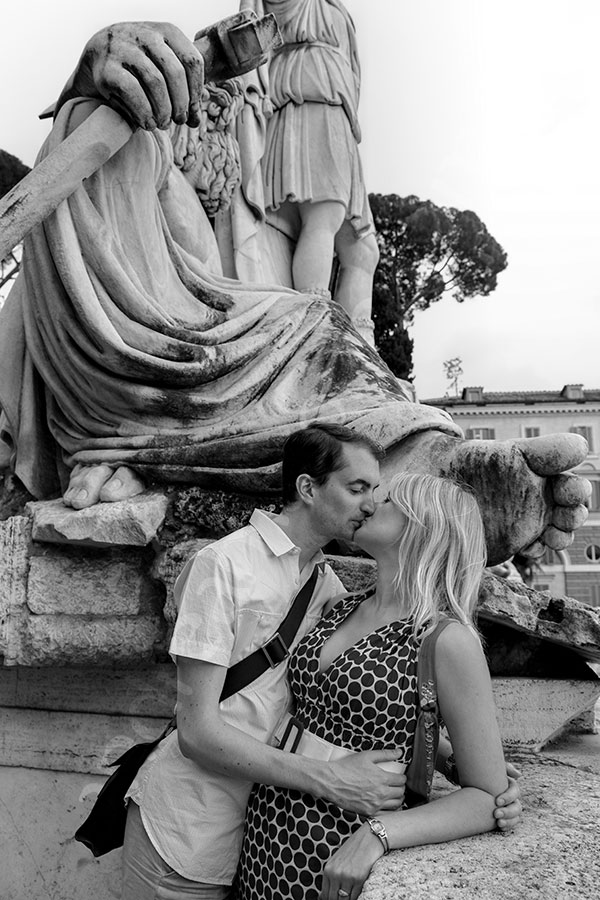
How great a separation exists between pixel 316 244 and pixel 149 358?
245cm

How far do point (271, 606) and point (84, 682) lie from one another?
133 centimetres

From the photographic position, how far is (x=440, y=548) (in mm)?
1629

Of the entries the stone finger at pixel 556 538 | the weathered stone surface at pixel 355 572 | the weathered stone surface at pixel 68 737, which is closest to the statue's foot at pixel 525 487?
the stone finger at pixel 556 538

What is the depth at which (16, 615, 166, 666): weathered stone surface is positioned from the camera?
2572mm

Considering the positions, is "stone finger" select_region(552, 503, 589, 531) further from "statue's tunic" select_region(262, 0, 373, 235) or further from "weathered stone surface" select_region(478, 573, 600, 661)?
"statue's tunic" select_region(262, 0, 373, 235)

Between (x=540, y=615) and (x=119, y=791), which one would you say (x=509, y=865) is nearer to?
(x=119, y=791)

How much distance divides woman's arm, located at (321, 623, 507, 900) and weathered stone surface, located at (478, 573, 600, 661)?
0.77m

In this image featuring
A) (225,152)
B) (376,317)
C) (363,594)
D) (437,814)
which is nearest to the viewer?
(437,814)

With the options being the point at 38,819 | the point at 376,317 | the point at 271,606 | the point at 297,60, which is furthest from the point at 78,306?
the point at 376,317

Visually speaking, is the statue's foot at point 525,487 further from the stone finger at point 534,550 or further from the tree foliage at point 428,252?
the tree foliage at point 428,252

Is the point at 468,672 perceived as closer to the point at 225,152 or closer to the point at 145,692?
the point at 145,692

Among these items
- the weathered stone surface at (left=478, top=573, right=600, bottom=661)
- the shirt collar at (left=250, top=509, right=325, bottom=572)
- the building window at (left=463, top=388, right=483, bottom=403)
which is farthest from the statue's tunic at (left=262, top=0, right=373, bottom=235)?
the building window at (left=463, top=388, right=483, bottom=403)

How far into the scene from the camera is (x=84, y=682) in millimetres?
2756

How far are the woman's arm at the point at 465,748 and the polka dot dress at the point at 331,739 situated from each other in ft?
0.22
